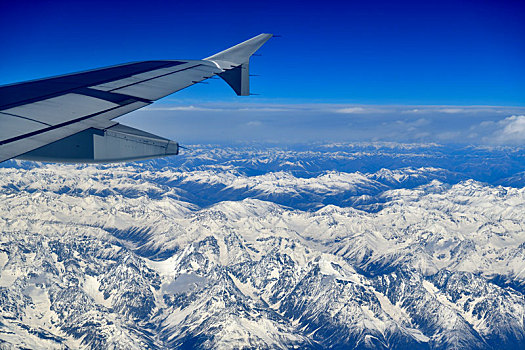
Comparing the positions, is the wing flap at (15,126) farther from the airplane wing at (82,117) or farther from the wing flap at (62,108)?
the wing flap at (62,108)

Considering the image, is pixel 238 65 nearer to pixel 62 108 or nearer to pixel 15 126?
pixel 62 108

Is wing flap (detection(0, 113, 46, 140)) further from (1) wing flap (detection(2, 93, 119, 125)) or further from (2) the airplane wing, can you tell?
(1) wing flap (detection(2, 93, 119, 125))

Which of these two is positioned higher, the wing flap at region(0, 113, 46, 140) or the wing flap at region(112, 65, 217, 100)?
the wing flap at region(112, 65, 217, 100)

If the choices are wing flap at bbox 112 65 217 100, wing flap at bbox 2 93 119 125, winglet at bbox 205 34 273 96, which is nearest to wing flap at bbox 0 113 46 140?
wing flap at bbox 2 93 119 125

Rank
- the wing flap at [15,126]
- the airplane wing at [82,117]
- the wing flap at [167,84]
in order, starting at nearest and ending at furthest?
the wing flap at [15,126], the airplane wing at [82,117], the wing flap at [167,84]

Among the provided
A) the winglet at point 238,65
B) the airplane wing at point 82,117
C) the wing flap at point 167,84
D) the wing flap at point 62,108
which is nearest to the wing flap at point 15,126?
the airplane wing at point 82,117

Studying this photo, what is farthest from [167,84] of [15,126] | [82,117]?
[15,126]
